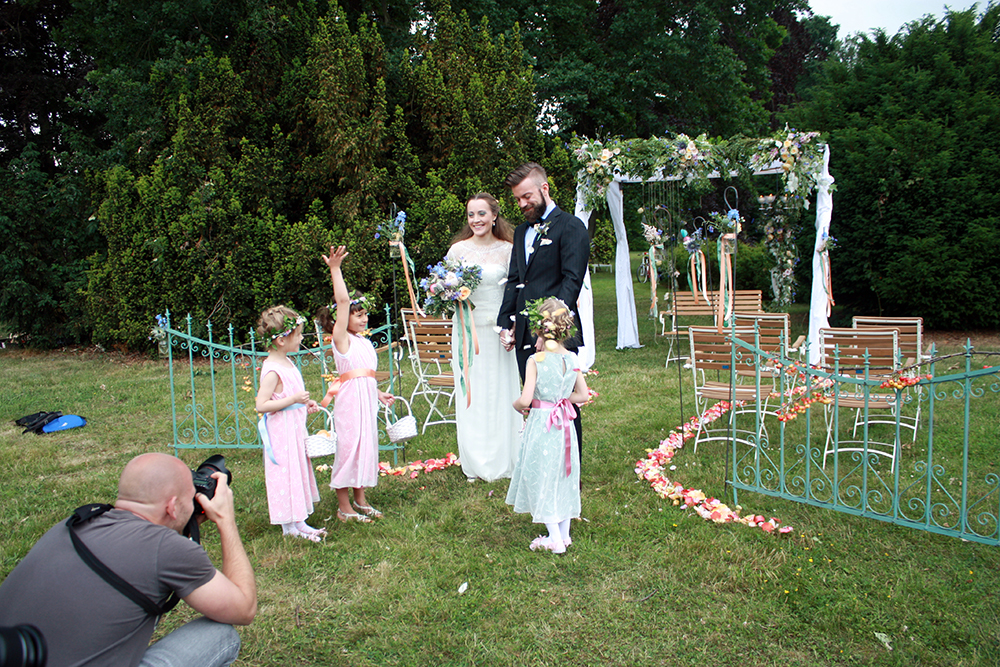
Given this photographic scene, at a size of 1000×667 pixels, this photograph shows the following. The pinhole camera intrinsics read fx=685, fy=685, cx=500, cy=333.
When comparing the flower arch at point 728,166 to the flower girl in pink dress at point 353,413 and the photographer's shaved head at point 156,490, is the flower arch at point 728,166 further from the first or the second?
the photographer's shaved head at point 156,490

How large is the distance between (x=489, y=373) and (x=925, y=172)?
31.1 ft

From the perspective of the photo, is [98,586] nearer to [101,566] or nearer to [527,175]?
[101,566]

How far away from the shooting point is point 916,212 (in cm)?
1127

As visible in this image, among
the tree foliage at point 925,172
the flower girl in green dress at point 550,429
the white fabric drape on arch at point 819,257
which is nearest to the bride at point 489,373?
the flower girl in green dress at point 550,429

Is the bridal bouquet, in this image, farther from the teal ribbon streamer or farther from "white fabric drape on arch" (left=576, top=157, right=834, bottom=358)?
"white fabric drape on arch" (left=576, top=157, right=834, bottom=358)

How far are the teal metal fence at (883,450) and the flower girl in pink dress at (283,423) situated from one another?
108 inches

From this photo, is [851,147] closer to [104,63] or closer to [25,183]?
[104,63]

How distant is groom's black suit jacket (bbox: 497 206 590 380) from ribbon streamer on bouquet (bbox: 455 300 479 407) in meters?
0.35

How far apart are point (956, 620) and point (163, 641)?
339 cm

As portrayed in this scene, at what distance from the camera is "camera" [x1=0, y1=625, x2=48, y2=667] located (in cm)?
171

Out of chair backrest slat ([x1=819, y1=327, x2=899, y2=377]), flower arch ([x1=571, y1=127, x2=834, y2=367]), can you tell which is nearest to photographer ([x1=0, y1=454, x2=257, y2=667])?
chair backrest slat ([x1=819, y1=327, x2=899, y2=377])

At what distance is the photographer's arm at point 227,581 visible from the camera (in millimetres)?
2170

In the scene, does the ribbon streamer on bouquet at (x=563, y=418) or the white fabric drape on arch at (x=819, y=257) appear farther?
the white fabric drape on arch at (x=819, y=257)

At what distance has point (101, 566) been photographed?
6.44 feet
